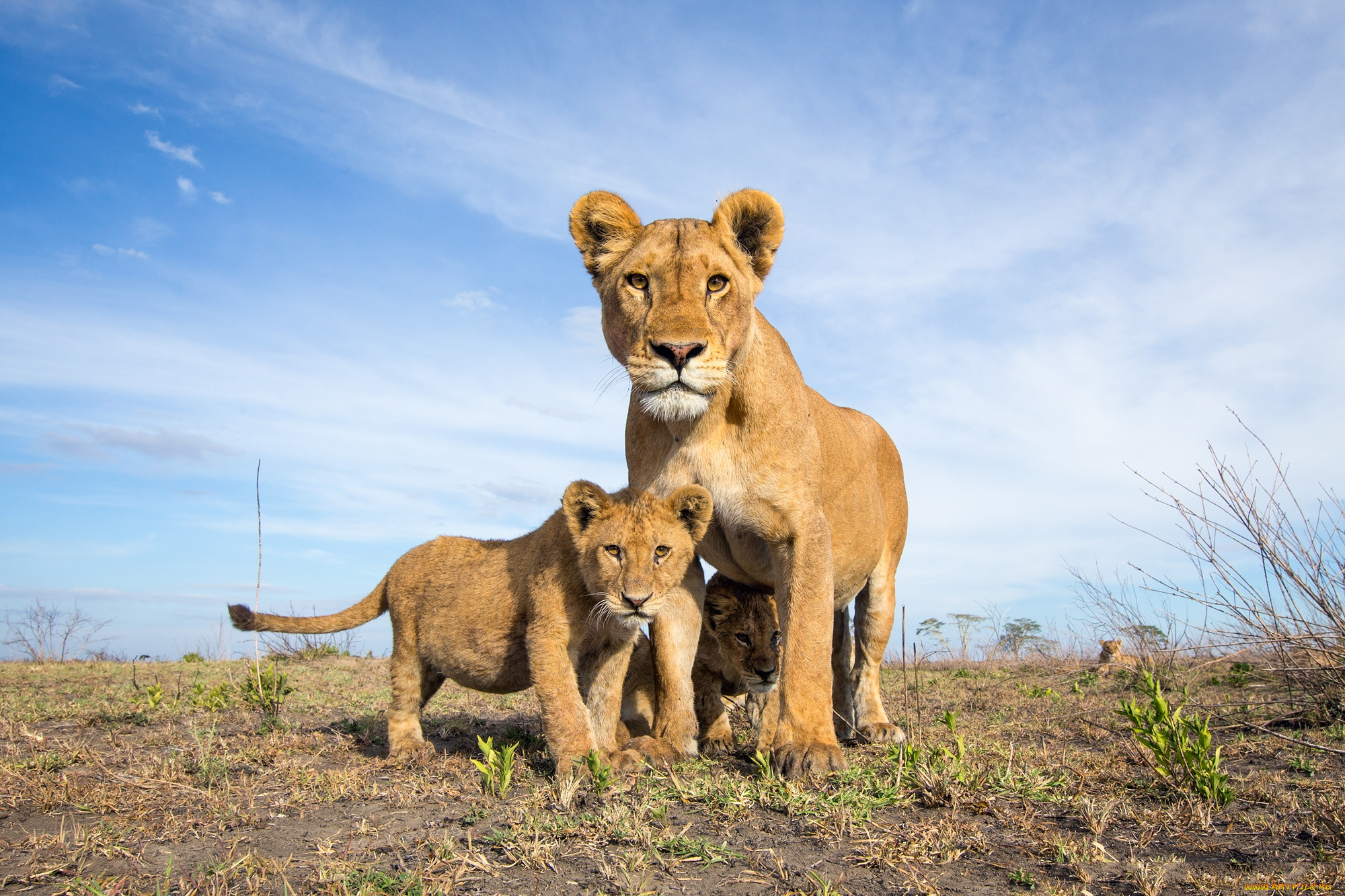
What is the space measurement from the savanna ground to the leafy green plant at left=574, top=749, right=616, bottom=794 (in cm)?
4

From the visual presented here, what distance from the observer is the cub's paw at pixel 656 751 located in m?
4.29

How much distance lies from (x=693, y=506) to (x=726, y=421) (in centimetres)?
46

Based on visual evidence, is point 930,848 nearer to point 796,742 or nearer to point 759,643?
point 796,742

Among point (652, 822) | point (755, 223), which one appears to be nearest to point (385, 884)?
point (652, 822)

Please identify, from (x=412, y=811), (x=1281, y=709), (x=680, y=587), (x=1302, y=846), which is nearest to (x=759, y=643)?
(x=680, y=587)

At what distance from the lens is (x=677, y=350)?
151 inches

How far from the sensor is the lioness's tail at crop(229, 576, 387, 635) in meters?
5.46

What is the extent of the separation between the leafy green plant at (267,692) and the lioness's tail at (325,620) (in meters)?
0.72

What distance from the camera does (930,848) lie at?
3.03m

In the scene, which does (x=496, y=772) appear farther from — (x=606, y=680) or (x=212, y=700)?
(x=212, y=700)

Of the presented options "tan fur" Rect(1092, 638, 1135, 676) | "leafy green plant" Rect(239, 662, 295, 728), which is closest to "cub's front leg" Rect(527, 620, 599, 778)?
"leafy green plant" Rect(239, 662, 295, 728)

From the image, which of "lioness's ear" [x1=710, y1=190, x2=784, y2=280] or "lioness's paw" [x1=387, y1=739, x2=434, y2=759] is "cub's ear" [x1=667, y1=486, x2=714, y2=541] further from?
"lioness's paw" [x1=387, y1=739, x2=434, y2=759]

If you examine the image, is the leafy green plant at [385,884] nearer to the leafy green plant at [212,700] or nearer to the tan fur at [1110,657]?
the leafy green plant at [212,700]

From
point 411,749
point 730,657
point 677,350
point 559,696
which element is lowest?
point 411,749
